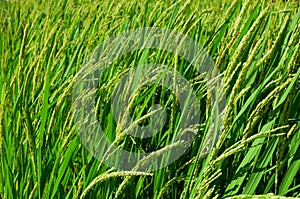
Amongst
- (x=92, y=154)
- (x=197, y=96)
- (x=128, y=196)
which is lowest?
(x=128, y=196)

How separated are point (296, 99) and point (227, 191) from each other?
0.28 m

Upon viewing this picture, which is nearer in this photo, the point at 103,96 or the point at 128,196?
the point at 128,196

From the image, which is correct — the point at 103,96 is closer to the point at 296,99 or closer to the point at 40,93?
the point at 40,93

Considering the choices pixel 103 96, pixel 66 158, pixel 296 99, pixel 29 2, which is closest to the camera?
pixel 66 158

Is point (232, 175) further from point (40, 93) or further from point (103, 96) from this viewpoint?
point (40, 93)

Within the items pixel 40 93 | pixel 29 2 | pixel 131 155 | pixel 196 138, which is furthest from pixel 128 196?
pixel 29 2

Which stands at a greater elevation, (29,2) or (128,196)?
(29,2)

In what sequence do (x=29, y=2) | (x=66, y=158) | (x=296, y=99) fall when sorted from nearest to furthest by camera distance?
(x=66, y=158), (x=296, y=99), (x=29, y=2)

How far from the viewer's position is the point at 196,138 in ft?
3.03

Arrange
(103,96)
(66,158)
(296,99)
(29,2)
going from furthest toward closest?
1. (29,2)
2. (103,96)
3. (296,99)
4. (66,158)

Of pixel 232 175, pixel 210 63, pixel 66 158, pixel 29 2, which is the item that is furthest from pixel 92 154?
pixel 29 2

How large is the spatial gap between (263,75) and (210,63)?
6.7 inches

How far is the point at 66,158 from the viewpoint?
0.83m

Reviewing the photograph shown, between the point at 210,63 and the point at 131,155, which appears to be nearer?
the point at 131,155
